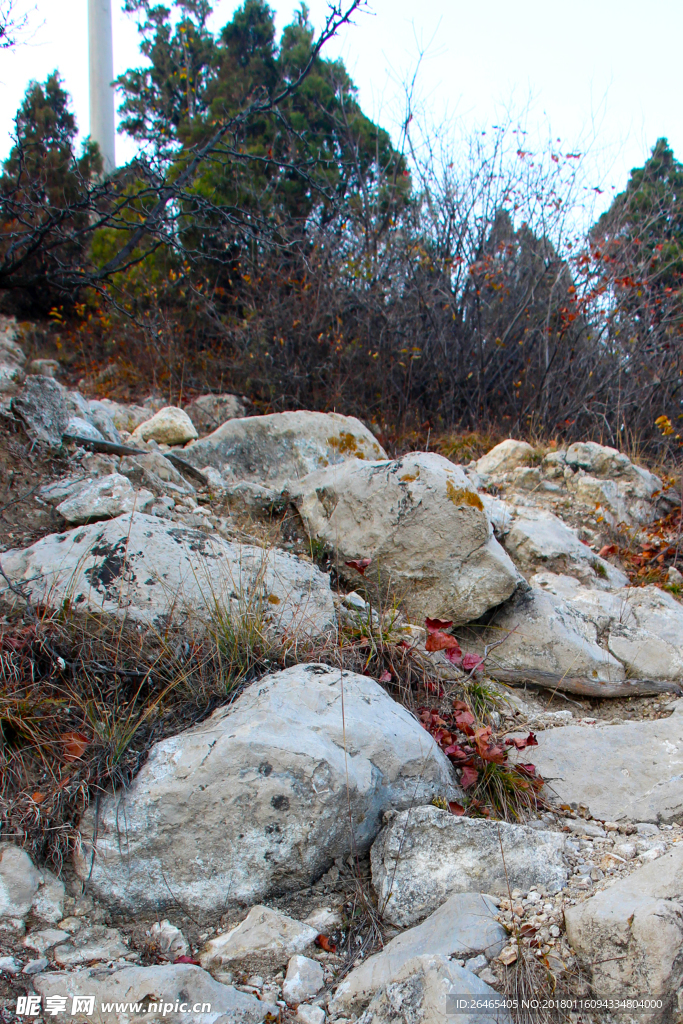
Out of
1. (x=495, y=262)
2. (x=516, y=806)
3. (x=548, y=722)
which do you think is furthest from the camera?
(x=495, y=262)

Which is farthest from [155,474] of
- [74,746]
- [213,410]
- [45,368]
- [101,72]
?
[101,72]

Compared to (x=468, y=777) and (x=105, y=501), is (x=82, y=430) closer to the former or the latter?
(x=105, y=501)

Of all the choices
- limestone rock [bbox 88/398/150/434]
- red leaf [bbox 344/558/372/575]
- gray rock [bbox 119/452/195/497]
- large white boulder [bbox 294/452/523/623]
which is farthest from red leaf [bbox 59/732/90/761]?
limestone rock [bbox 88/398/150/434]

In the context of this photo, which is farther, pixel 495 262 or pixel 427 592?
pixel 495 262

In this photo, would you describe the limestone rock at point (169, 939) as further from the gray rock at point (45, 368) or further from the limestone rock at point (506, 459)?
the gray rock at point (45, 368)

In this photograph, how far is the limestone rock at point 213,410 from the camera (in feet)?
21.4

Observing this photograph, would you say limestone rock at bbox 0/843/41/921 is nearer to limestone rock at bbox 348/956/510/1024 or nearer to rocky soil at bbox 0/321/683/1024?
rocky soil at bbox 0/321/683/1024

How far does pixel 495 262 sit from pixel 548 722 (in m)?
5.39

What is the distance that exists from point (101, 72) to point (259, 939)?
52.7ft

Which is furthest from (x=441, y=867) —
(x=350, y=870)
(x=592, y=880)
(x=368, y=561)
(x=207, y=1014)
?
(x=368, y=561)

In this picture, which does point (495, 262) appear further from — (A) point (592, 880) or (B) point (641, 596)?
(A) point (592, 880)

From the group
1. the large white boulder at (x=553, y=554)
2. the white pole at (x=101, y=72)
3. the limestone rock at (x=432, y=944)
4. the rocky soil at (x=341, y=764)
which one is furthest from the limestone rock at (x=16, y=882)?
the white pole at (x=101, y=72)

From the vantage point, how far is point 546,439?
633 centimetres

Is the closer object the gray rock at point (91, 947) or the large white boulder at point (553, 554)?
the gray rock at point (91, 947)
